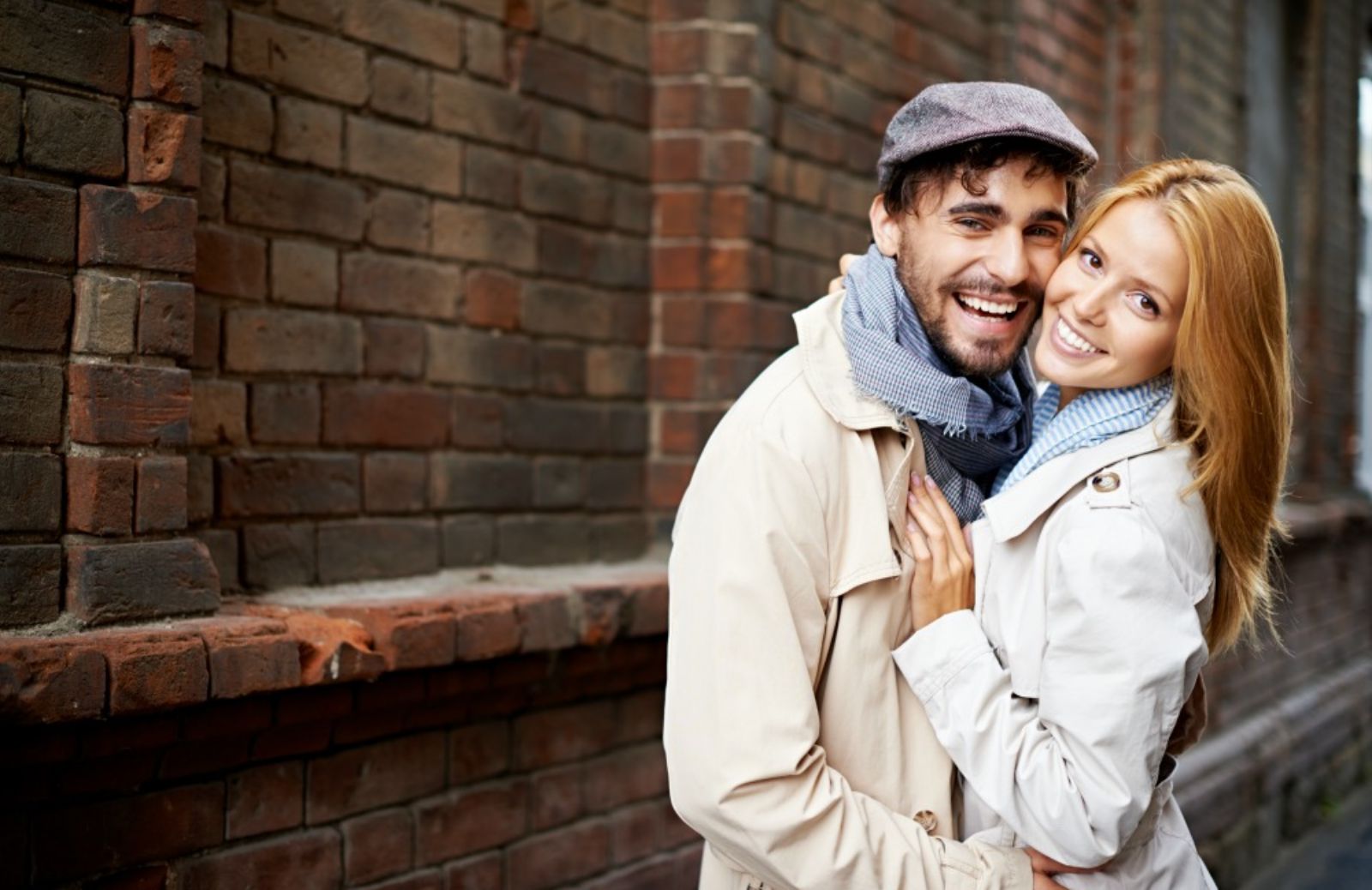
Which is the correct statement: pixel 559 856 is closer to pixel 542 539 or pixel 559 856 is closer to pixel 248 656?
pixel 542 539

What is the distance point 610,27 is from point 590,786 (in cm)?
195

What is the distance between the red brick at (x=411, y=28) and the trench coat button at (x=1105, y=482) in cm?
187

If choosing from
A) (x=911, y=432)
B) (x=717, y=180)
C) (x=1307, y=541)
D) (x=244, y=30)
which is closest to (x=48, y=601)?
(x=244, y=30)

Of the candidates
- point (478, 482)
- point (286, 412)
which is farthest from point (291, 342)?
point (478, 482)

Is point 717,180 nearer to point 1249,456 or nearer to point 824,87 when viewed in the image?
point 824,87

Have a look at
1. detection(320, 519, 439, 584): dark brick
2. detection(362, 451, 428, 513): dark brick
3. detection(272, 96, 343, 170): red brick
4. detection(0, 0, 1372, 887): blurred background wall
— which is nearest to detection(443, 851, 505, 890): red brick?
detection(0, 0, 1372, 887): blurred background wall

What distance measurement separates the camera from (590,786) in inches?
140

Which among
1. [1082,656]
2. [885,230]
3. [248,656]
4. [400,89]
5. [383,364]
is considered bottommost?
[248,656]

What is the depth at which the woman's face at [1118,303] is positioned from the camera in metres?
2.26

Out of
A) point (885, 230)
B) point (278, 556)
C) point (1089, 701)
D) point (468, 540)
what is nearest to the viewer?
point (1089, 701)

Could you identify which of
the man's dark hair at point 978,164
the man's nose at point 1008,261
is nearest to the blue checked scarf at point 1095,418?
the man's nose at point 1008,261

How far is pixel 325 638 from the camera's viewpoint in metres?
2.66

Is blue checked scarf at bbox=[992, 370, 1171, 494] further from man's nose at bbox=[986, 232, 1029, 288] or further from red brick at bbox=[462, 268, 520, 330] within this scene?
red brick at bbox=[462, 268, 520, 330]

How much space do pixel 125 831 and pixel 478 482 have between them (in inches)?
48.4
